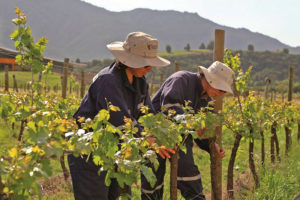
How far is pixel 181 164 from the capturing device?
358 cm

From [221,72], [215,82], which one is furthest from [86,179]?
[221,72]

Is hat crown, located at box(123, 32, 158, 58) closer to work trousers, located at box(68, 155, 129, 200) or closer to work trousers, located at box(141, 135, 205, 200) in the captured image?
work trousers, located at box(68, 155, 129, 200)

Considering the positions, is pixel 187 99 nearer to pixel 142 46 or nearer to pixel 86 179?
pixel 142 46

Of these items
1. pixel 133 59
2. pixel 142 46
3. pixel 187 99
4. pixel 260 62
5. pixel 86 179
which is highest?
pixel 260 62

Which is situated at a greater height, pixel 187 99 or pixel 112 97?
pixel 112 97

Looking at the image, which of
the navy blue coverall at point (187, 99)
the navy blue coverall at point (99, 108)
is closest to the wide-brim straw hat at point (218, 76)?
the navy blue coverall at point (187, 99)

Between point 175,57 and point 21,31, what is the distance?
93.3 m

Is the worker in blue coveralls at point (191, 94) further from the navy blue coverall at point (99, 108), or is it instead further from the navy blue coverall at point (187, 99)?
the navy blue coverall at point (99, 108)

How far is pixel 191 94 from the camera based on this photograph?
11.6ft

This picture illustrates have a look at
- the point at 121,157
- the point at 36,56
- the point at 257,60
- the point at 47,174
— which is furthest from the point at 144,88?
the point at 257,60

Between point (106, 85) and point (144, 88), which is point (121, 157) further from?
point (144, 88)

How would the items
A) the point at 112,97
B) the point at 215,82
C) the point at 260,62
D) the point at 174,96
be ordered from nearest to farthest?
1. the point at 112,97
2. the point at 174,96
3. the point at 215,82
4. the point at 260,62

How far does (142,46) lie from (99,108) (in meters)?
0.61

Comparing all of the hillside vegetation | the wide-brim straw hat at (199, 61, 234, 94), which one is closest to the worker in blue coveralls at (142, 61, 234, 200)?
the wide-brim straw hat at (199, 61, 234, 94)
